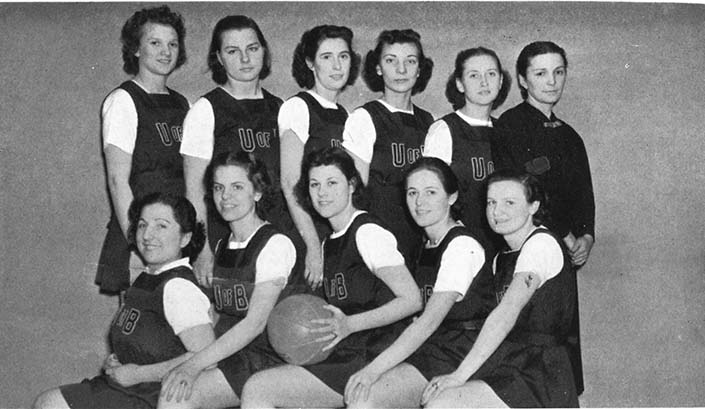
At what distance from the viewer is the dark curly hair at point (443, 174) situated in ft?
7.95

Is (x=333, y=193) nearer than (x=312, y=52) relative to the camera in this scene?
Yes

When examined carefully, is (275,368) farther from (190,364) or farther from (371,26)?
(371,26)

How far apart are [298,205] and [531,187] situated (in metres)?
0.62

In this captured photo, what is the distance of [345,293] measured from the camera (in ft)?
7.80

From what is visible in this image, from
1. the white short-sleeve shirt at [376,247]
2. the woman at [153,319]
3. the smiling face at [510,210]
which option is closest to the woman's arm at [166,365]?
the woman at [153,319]

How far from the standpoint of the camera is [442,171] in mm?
2426

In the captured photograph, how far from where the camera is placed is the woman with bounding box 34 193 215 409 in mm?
2365

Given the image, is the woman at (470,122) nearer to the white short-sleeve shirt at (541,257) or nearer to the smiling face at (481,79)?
the smiling face at (481,79)

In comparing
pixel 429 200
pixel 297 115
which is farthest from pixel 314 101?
pixel 429 200

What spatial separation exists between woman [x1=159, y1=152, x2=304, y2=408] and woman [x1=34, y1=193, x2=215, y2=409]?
0.15 feet

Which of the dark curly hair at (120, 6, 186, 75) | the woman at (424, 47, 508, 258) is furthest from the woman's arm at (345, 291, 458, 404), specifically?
the dark curly hair at (120, 6, 186, 75)

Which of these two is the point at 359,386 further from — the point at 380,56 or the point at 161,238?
the point at 380,56

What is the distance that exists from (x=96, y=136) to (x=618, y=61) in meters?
1.48

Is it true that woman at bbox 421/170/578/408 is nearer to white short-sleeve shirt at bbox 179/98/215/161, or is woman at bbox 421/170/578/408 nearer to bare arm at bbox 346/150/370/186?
bare arm at bbox 346/150/370/186
